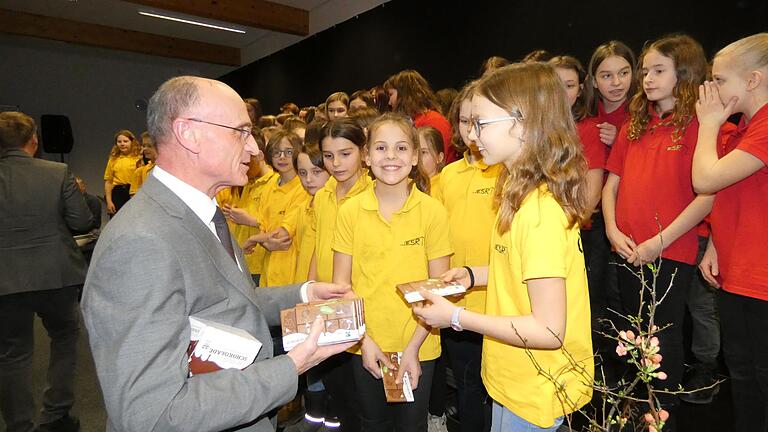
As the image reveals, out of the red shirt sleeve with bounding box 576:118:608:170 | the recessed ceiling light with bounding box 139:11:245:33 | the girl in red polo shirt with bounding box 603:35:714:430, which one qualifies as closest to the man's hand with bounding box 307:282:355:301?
the girl in red polo shirt with bounding box 603:35:714:430

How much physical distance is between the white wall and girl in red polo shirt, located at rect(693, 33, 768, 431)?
40.5 feet

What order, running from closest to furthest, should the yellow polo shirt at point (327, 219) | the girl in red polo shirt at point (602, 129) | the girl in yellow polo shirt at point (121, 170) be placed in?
the yellow polo shirt at point (327, 219) < the girl in red polo shirt at point (602, 129) < the girl in yellow polo shirt at point (121, 170)

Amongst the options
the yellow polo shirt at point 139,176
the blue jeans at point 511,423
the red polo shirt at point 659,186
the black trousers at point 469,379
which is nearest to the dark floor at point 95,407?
the red polo shirt at point 659,186

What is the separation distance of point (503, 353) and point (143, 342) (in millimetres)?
1002

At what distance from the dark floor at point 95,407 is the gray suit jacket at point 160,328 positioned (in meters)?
2.34

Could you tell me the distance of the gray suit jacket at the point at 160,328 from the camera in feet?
3.11

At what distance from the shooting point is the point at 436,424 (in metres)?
2.69

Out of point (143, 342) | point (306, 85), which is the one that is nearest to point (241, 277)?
point (143, 342)

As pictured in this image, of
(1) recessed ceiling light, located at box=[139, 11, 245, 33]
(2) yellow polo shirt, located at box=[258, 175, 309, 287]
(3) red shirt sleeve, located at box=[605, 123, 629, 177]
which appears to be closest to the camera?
(3) red shirt sleeve, located at box=[605, 123, 629, 177]

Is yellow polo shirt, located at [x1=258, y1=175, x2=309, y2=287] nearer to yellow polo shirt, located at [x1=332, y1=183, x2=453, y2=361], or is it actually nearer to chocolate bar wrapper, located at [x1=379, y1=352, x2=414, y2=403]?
yellow polo shirt, located at [x1=332, y1=183, x2=453, y2=361]

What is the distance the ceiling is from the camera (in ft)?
25.7

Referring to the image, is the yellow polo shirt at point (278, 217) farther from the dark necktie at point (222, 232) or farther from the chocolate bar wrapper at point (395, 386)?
the dark necktie at point (222, 232)

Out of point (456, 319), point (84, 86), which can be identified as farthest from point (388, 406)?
point (84, 86)

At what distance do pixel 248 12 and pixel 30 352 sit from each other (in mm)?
6632
